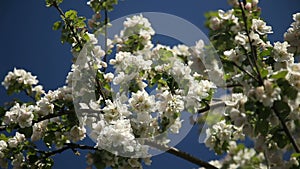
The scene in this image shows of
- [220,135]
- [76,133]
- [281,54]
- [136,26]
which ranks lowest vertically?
[220,135]

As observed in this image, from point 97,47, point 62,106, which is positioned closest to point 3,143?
point 62,106

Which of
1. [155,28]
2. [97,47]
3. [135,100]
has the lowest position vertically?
[135,100]

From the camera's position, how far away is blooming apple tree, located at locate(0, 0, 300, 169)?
1.69 m

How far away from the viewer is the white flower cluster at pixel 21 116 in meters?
2.23

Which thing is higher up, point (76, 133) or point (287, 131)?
point (76, 133)

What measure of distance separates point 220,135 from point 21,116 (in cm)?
106

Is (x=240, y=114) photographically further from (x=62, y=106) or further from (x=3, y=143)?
(x=3, y=143)

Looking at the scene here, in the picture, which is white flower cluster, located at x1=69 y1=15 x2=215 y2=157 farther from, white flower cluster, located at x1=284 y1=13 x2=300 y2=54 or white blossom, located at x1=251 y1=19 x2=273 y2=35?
white flower cluster, located at x1=284 y1=13 x2=300 y2=54

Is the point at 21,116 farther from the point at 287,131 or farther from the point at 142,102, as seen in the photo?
the point at 287,131

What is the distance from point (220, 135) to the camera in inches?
89.2

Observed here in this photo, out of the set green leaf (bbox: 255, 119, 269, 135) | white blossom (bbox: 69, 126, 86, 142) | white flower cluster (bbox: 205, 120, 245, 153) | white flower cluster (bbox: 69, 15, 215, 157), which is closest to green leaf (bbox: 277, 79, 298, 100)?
green leaf (bbox: 255, 119, 269, 135)

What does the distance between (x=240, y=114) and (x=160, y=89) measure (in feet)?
2.66

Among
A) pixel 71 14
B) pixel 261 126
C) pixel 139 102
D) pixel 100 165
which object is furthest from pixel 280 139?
pixel 71 14

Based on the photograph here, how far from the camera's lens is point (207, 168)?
2029 millimetres
